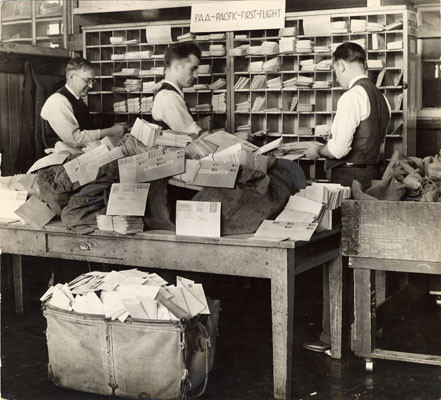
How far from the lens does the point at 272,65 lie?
7.32m

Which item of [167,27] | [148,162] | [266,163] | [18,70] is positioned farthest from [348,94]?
[167,27]

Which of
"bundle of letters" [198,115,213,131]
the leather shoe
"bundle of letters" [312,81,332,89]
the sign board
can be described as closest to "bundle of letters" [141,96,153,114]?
"bundle of letters" [198,115,213,131]

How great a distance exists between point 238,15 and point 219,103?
121 cm

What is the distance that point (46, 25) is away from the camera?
8258 mm

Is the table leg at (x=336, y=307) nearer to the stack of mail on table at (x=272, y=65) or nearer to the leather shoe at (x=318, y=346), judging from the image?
the leather shoe at (x=318, y=346)

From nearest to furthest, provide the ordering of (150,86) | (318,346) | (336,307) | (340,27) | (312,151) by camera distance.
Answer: (336,307), (318,346), (312,151), (340,27), (150,86)

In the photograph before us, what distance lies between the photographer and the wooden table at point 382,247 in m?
3.30

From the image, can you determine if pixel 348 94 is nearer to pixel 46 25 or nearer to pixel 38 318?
pixel 38 318

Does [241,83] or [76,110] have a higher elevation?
[241,83]

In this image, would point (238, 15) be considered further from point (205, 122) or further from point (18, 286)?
point (18, 286)

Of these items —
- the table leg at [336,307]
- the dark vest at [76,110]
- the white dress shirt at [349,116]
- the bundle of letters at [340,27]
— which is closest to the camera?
the table leg at [336,307]

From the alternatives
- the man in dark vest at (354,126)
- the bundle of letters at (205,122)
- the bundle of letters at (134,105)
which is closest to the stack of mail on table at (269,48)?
the bundle of letters at (205,122)

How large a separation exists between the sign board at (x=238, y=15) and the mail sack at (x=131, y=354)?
3.48m

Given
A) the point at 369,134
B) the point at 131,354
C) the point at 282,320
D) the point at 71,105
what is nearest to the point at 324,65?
the point at 369,134
